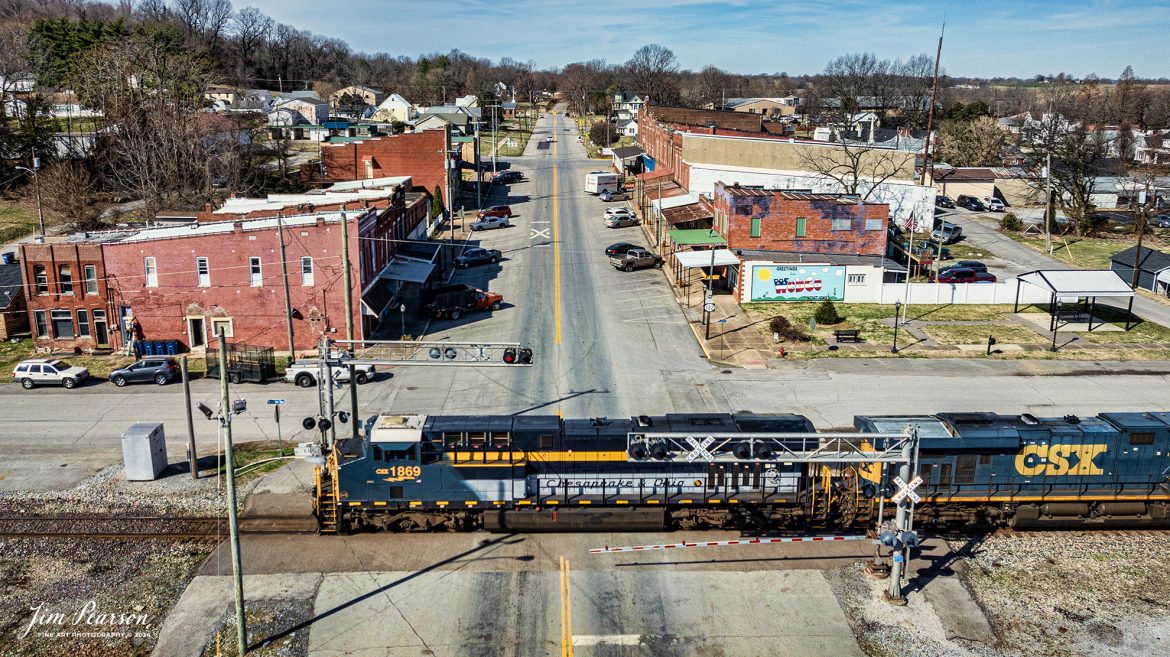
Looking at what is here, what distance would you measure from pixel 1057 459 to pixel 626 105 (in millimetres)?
170064

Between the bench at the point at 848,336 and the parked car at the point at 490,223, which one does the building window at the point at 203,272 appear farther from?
the bench at the point at 848,336

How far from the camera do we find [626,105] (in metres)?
189

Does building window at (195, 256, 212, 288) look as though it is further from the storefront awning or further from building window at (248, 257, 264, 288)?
the storefront awning

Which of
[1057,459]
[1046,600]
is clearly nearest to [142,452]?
[1046,600]

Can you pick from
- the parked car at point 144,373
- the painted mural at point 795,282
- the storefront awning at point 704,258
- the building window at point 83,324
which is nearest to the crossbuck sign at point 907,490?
the painted mural at point 795,282

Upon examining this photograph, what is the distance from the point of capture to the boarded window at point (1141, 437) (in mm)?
28422

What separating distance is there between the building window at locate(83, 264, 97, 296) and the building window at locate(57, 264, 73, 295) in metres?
0.90

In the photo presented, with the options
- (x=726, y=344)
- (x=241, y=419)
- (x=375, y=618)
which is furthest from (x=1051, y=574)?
(x=241, y=419)

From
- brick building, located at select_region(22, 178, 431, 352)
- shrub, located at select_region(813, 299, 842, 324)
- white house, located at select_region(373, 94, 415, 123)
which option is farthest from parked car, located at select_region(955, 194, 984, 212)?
white house, located at select_region(373, 94, 415, 123)

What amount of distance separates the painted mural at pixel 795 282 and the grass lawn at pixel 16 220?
64896 mm

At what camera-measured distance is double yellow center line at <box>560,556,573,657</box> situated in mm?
22641

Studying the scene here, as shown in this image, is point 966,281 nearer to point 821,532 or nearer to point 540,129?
point 821,532

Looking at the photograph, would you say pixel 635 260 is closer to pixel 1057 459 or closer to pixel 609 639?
pixel 1057 459

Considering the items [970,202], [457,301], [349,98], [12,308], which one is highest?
[349,98]
